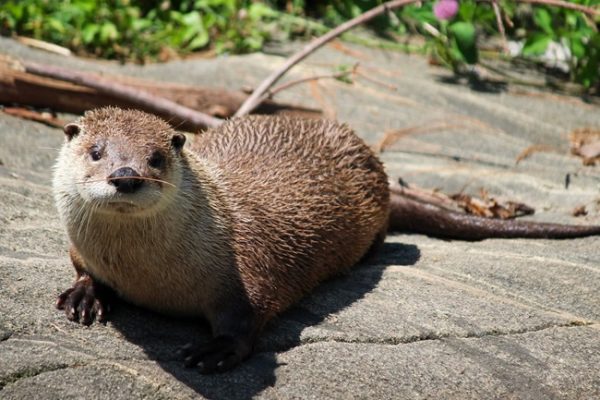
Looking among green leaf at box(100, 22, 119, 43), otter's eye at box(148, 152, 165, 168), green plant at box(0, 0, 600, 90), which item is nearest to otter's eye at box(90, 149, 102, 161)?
otter's eye at box(148, 152, 165, 168)

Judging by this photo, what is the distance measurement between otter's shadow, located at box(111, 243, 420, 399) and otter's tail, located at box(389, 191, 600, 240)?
728mm

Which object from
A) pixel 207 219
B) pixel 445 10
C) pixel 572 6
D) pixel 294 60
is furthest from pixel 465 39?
pixel 207 219

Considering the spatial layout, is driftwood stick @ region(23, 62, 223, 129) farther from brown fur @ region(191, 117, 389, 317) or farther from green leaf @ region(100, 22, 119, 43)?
green leaf @ region(100, 22, 119, 43)

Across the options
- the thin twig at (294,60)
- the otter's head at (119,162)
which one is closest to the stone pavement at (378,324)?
the otter's head at (119,162)

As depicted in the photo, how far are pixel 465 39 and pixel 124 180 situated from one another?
2593mm

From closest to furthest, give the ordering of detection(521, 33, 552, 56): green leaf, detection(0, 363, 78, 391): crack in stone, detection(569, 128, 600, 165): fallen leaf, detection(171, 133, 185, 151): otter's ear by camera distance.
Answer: detection(0, 363, 78, 391): crack in stone → detection(171, 133, 185, 151): otter's ear → detection(569, 128, 600, 165): fallen leaf → detection(521, 33, 552, 56): green leaf

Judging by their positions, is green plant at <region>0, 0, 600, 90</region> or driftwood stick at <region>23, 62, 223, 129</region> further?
green plant at <region>0, 0, 600, 90</region>

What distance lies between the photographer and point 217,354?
8.17 ft

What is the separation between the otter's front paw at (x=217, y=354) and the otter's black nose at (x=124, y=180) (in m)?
0.48

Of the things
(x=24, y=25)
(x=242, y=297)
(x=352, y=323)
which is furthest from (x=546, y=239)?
(x=24, y=25)

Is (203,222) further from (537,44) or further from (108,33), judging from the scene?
(108,33)

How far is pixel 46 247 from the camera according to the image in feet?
10.3

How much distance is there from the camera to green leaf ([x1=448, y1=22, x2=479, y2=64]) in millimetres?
4441

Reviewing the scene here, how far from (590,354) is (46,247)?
1.82m
